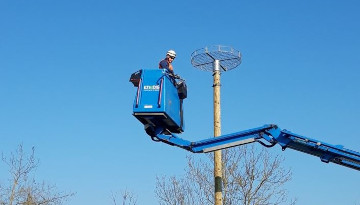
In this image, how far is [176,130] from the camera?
8.54 meters

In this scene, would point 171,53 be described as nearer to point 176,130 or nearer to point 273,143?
point 176,130

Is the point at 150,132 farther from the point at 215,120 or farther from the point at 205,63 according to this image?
the point at 205,63

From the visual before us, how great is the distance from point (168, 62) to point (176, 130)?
1.32 m

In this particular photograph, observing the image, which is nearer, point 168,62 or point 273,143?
point 273,143

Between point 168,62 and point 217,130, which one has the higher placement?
point 168,62

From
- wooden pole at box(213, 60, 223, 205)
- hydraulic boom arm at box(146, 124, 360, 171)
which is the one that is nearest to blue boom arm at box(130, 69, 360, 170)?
hydraulic boom arm at box(146, 124, 360, 171)

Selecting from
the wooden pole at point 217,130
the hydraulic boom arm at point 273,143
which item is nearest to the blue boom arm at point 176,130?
the hydraulic boom arm at point 273,143

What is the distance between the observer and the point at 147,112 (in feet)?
25.4

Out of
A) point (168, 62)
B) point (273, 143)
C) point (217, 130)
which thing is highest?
point (168, 62)

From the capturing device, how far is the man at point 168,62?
8625 millimetres

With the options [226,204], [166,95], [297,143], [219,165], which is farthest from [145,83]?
[226,204]

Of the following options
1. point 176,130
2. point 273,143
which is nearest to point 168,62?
point 176,130

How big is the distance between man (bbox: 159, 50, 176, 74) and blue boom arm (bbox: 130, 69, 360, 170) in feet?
0.71

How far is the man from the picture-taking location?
8625 millimetres
